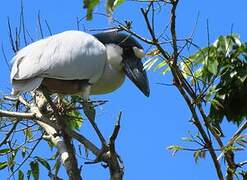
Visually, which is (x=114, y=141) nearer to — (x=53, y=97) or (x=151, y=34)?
(x=151, y=34)

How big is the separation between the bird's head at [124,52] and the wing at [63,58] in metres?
0.17

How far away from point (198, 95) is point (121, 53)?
1471 millimetres

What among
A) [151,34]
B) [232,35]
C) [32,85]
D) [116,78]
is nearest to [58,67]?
[32,85]

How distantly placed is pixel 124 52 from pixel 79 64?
0.52 metres

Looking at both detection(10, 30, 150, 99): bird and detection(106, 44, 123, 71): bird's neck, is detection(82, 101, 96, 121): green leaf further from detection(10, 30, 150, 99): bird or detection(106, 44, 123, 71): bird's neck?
detection(106, 44, 123, 71): bird's neck

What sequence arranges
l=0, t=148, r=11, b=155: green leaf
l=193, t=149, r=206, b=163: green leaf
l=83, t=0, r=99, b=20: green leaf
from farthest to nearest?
l=0, t=148, r=11, b=155: green leaf < l=193, t=149, r=206, b=163: green leaf < l=83, t=0, r=99, b=20: green leaf

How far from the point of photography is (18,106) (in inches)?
122

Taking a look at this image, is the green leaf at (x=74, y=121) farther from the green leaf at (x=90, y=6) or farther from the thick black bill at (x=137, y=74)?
the green leaf at (x=90, y=6)

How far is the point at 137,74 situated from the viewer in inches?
138

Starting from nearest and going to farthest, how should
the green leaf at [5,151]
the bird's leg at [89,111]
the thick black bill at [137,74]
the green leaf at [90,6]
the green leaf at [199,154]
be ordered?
the green leaf at [90,6], the green leaf at [199,154], the green leaf at [5,151], the bird's leg at [89,111], the thick black bill at [137,74]

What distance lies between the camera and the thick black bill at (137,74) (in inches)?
134

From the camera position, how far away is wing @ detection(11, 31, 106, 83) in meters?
3.02

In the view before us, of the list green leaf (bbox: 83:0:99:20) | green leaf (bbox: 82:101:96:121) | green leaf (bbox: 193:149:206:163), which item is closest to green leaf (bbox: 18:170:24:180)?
green leaf (bbox: 82:101:96:121)

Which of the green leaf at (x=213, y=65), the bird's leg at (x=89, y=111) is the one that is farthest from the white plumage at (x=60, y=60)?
the green leaf at (x=213, y=65)
